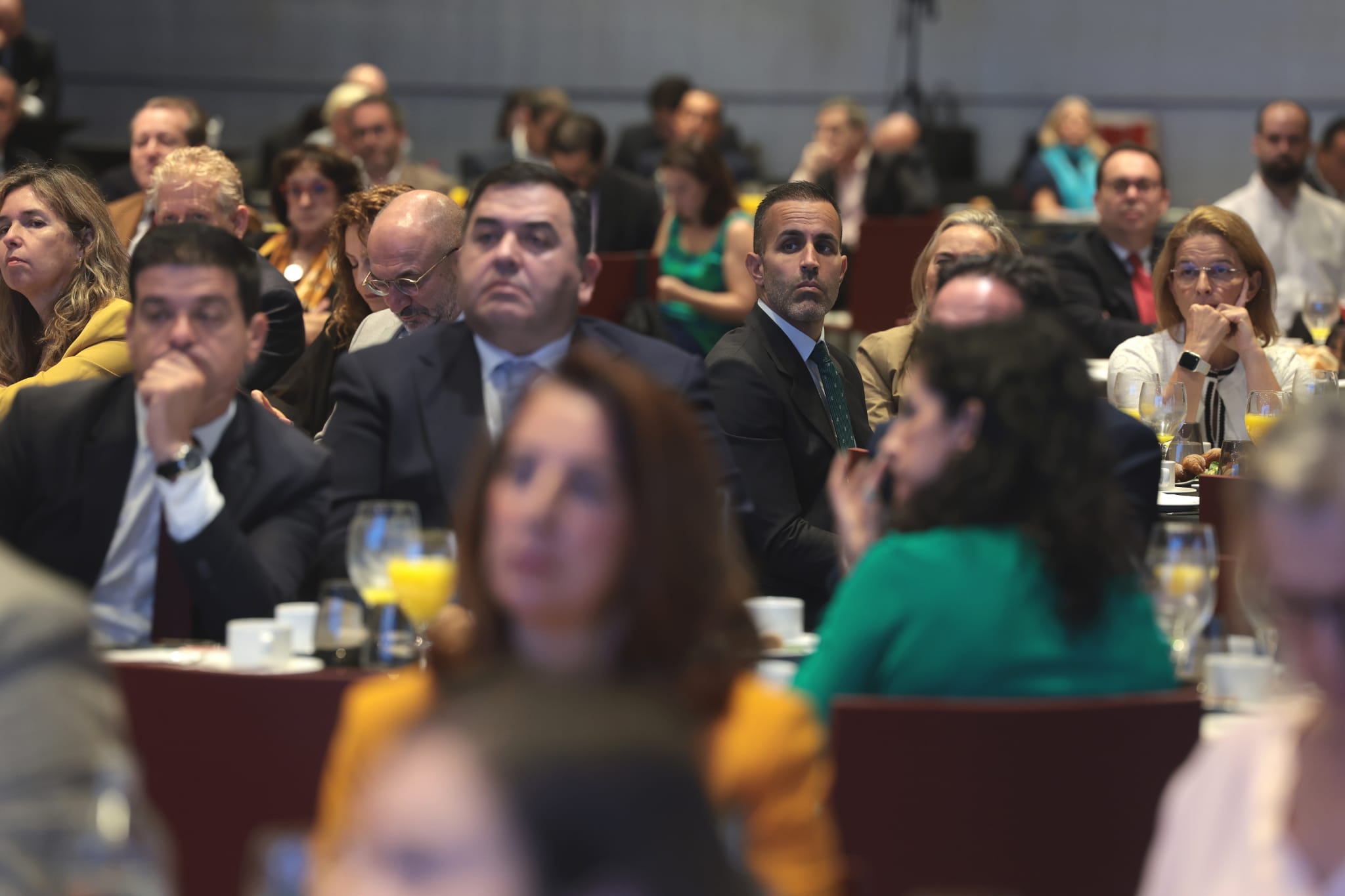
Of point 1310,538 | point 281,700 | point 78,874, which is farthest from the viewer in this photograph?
point 281,700

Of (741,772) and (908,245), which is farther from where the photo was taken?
(908,245)

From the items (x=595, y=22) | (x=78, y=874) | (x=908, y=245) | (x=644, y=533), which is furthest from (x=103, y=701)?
(x=595, y=22)

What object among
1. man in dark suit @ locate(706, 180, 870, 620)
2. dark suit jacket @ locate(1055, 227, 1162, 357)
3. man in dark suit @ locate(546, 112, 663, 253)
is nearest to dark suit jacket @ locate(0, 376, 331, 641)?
man in dark suit @ locate(706, 180, 870, 620)

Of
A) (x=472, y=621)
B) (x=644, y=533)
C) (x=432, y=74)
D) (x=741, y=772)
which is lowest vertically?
(x=741, y=772)

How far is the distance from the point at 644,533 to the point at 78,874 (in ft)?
1.65

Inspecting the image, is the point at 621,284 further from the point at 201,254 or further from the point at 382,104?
the point at 201,254

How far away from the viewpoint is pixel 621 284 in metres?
6.98

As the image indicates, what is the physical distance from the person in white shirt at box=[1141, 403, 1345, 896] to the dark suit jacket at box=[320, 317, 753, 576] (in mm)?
1472

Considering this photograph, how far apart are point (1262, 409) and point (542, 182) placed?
2.08 m

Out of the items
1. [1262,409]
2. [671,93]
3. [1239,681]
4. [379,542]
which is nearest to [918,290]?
[1262,409]

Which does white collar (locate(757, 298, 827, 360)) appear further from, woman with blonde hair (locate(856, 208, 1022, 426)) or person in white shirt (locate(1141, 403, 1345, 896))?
person in white shirt (locate(1141, 403, 1345, 896))

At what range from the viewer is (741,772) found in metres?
1.51

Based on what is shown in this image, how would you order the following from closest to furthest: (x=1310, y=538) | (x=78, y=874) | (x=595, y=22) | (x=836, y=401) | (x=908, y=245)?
(x=78, y=874) → (x=1310, y=538) → (x=836, y=401) → (x=908, y=245) → (x=595, y=22)

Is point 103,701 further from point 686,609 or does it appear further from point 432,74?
point 432,74
